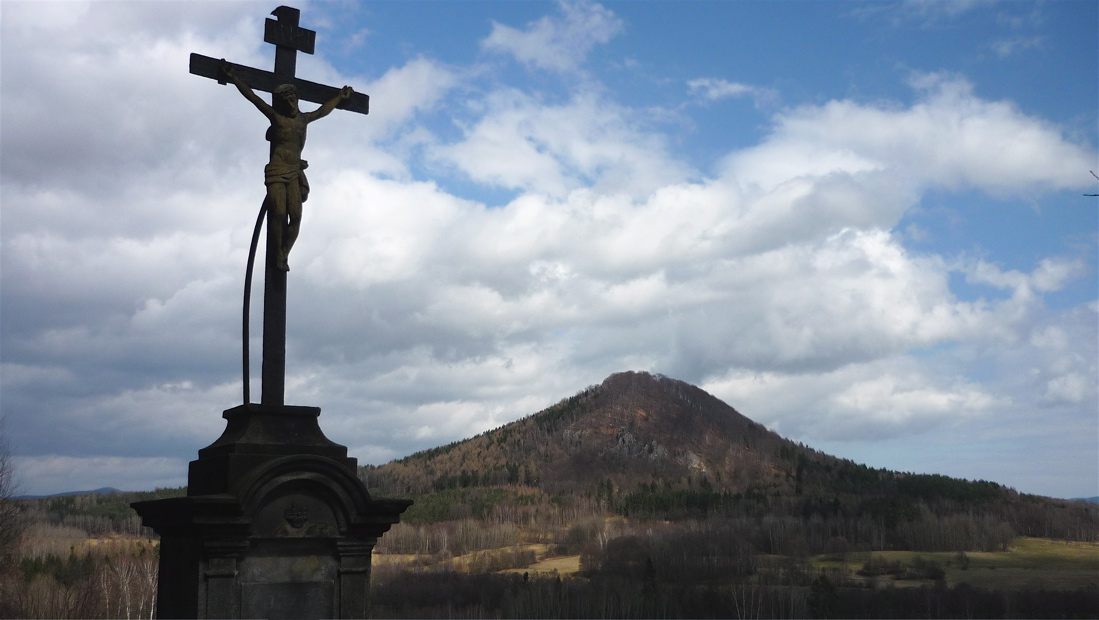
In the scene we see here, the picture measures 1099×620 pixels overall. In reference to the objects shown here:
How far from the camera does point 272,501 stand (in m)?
7.79

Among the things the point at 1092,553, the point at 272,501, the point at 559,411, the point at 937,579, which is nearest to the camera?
the point at 272,501

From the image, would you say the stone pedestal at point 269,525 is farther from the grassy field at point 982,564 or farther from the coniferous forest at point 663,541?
the grassy field at point 982,564

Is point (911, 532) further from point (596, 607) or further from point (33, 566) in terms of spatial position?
point (33, 566)

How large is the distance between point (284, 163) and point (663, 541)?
41.8m

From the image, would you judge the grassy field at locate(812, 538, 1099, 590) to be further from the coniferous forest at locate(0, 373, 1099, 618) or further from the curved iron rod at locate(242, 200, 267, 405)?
the curved iron rod at locate(242, 200, 267, 405)

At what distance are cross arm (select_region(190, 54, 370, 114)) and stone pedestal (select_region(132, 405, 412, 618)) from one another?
316cm

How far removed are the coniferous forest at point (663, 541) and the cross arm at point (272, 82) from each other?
448 inches

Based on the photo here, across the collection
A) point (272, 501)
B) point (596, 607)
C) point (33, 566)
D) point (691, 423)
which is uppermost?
point (691, 423)

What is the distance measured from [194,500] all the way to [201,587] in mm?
741

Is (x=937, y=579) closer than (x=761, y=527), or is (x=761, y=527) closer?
(x=937, y=579)

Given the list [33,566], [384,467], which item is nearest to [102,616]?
[33,566]

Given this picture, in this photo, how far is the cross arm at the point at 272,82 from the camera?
29.0 ft

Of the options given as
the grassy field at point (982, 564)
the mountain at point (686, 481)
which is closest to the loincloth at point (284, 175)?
the grassy field at point (982, 564)

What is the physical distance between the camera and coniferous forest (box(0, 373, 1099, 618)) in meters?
33.0
